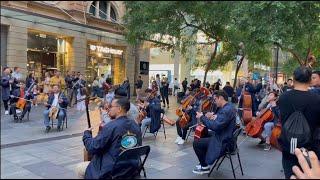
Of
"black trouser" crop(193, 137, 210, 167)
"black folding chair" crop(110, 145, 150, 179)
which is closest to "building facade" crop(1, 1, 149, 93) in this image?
"black folding chair" crop(110, 145, 150, 179)

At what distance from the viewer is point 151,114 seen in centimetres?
967

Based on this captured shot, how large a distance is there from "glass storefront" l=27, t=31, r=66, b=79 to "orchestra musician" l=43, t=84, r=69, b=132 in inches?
90.3

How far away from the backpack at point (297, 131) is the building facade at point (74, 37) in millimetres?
1576

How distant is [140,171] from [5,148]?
1.24 meters

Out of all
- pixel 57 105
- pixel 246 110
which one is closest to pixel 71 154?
pixel 57 105

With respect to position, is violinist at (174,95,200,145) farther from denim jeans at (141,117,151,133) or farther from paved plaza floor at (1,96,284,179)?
denim jeans at (141,117,151,133)

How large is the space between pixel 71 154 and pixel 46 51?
121 cm

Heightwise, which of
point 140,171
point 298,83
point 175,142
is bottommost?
point 175,142

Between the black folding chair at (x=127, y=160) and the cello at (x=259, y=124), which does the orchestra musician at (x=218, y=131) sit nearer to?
the black folding chair at (x=127, y=160)

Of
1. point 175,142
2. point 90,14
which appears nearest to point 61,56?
point 90,14

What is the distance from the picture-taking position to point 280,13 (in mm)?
3836

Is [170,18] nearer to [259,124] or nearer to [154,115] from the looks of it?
[259,124]

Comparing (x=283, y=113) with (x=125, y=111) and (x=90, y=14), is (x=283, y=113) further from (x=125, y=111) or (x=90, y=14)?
(x=90, y=14)

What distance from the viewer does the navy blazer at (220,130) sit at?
229 inches
